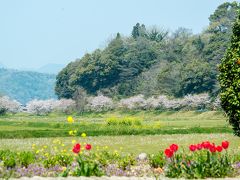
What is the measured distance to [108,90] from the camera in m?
116

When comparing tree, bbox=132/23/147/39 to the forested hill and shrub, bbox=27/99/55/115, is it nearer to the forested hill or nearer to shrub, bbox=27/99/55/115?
the forested hill

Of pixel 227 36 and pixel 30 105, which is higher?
pixel 227 36

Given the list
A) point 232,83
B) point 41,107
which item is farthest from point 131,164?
point 41,107

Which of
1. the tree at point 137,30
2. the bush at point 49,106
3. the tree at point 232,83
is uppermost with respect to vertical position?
the tree at point 137,30

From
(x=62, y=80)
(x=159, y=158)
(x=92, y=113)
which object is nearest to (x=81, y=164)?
(x=159, y=158)

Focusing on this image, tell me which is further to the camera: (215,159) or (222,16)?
(222,16)

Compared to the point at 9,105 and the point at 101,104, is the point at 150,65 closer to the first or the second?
the point at 101,104

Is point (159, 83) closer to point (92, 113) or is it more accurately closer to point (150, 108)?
point (150, 108)

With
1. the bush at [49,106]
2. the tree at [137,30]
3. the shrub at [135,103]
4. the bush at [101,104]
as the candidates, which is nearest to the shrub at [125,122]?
the shrub at [135,103]

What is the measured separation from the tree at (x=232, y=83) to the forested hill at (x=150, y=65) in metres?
65.3

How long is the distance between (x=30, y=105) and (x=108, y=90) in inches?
951

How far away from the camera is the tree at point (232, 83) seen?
26.6 m

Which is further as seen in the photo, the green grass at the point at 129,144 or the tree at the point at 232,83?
the green grass at the point at 129,144

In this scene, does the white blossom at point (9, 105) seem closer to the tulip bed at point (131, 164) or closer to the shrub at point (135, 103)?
the shrub at point (135, 103)
